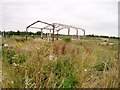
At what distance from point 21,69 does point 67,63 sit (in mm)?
985

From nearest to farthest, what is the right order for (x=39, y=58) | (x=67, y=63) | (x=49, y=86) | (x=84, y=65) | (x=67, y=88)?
(x=49, y=86) → (x=67, y=88) → (x=39, y=58) → (x=84, y=65) → (x=67, y=63)

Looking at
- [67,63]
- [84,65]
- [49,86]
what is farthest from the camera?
[67,63]

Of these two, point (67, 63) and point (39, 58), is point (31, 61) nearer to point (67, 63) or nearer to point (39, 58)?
point (39, 58)

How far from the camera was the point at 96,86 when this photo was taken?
3312mm

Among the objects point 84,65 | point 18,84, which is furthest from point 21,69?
point 84,65

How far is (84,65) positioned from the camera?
416 centimetres

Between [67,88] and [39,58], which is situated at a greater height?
[39,58]

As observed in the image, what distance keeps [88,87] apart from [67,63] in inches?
56.1

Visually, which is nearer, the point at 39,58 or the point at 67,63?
the point at 39,58

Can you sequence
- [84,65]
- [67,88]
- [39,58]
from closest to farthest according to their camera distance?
[67,88] → [39,58] → [84,65]

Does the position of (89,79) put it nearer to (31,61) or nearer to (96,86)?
(96,86)

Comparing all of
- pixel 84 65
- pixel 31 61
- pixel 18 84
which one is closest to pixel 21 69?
pixel 31 61

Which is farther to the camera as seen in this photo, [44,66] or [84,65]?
[84,65]

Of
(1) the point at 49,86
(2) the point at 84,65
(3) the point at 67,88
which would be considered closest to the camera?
(1) the point at 49,86
